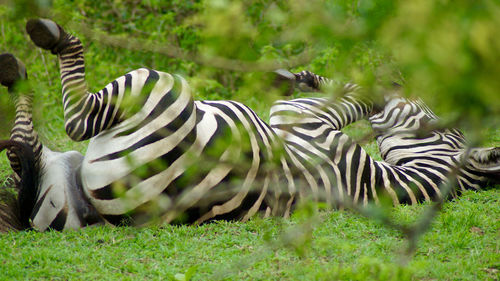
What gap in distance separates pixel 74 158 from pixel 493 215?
8.77ft

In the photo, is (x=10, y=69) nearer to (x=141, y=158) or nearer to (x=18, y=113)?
(x=18, y=113)

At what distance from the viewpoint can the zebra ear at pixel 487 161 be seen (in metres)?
3.95

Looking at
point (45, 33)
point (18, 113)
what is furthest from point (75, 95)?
point (18, 113)

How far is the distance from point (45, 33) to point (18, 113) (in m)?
0.57

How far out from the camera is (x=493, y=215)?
345 centimetres

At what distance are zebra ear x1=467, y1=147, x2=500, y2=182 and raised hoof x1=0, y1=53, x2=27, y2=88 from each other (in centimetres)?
311

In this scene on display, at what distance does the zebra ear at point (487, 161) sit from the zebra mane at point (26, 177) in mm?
2999

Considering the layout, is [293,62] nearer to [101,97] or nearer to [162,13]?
[101,97]

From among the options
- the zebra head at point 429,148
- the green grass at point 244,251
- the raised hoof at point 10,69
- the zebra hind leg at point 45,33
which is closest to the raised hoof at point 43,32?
the zebra hind leg at point 45,33

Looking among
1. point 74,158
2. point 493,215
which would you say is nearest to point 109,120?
point 74,158

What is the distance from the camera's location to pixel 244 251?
2.84 meters

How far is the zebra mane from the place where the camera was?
10.2 feet

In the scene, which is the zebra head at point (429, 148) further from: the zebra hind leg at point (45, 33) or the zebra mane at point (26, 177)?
the zebra mane at point (26, 177)

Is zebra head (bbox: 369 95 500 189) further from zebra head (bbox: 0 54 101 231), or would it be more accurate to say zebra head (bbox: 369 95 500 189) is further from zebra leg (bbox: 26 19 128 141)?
zebra head (bbox: 0 54 101 231)
